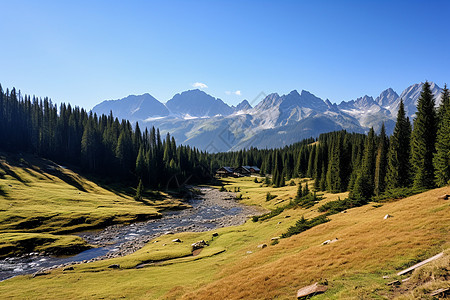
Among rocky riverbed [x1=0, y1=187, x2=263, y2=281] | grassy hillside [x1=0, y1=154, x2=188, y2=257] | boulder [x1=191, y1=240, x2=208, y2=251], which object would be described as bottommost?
rocky riverbed [x1=0, y1=187, x2=263, y2=281]

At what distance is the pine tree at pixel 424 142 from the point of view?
144 feet

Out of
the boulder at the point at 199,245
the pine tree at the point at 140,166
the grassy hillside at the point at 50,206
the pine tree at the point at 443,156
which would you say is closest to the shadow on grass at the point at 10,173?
the grassy hillside at the point at 50,206

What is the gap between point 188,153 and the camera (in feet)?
579

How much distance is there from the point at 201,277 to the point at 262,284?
8832mm

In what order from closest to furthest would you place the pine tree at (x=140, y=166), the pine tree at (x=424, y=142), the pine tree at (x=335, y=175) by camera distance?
the pine tree at (x=424, y=142) → the pine tree at (x=335, y=175) → the pine tree at (x=140, y=166)

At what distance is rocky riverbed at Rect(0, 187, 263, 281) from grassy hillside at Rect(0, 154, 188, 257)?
11.7 ft

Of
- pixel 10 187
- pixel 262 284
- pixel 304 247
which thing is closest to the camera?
pixel 262 284

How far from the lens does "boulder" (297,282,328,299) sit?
15484 mm

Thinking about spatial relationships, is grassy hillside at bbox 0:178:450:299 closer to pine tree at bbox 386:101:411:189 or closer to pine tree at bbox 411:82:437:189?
pine tree at bbox 411:82:437:189

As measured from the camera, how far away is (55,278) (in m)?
28.2

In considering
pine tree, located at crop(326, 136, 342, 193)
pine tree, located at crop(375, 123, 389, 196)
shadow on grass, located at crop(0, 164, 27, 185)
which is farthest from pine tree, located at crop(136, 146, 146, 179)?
pine tree, located at crop(375, 123, 389, 196)

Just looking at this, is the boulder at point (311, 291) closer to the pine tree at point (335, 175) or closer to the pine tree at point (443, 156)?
the pine tree at point (443, 156)

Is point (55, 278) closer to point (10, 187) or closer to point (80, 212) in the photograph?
point (80, 212)

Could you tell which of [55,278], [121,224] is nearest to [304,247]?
[55,278]
